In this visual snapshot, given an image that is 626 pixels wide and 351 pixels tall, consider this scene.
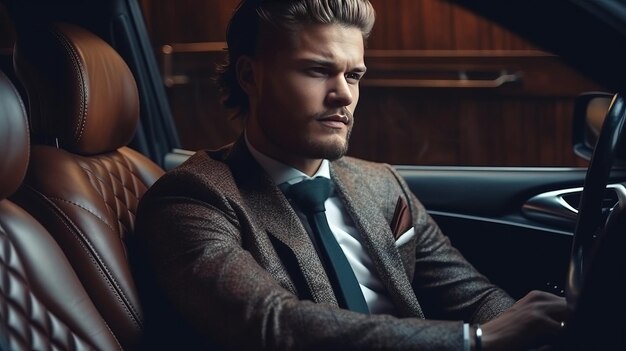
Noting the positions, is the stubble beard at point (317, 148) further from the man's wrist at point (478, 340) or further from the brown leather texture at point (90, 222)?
the man's wrist at point (478, 340)

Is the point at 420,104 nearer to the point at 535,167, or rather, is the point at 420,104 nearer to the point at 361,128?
the point at 361,128

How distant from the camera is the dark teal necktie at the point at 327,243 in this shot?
1752mm

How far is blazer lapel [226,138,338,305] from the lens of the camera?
1.70 metres

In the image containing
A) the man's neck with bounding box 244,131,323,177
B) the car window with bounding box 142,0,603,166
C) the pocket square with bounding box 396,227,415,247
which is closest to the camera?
the man's neck with bounding box 244,131,323,177

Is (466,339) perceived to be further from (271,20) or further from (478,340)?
(271,20)

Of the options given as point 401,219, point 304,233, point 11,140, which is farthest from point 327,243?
point 11,140

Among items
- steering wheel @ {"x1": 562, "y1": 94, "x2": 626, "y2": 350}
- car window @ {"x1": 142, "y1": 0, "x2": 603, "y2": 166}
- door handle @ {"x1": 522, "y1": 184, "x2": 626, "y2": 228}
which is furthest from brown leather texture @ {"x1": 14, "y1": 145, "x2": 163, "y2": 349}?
car window @ {"x1": 142, "y1": 0, "x2": 603, "y2": 166}

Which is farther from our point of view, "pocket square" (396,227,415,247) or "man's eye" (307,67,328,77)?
"pocket square" (396,227,415,247)

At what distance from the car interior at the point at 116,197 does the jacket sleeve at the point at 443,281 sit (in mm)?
A: 227

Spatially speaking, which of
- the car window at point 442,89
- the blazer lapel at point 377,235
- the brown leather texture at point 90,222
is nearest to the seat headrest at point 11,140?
the brown leather texture at point 90,222

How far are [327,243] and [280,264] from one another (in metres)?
0.12

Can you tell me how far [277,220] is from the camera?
175cm

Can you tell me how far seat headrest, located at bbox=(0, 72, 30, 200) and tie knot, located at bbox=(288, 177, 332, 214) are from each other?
517mm

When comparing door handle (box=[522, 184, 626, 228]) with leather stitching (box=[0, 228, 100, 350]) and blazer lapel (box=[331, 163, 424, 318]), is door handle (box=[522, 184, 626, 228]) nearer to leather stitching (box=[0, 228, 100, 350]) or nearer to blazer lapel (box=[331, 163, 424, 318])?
blazer lapel (box=[331, 163, 424, 318])
